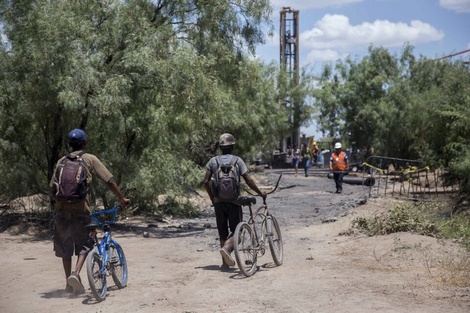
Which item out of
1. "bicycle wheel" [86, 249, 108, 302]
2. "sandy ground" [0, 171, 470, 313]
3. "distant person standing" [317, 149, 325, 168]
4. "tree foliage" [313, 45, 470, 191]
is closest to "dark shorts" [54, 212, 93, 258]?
"bicycle wheel" [86, 249, 108, 302]

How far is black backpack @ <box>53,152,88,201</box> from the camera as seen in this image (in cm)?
847

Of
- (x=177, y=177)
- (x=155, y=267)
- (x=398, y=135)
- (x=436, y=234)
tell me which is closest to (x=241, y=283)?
(x=155, y=267)

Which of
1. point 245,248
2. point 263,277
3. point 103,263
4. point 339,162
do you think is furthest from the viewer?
point 339,162

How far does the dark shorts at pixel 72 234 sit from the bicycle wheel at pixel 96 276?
0.22 meters

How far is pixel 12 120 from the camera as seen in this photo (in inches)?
621

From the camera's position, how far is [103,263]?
339 inches

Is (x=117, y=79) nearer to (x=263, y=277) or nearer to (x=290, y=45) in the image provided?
(x=263, y=277)

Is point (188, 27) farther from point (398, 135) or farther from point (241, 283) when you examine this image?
point (398, 135)

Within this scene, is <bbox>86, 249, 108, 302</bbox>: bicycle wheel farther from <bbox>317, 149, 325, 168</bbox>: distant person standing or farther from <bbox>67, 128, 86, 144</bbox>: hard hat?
<bbox>317, 149, 325, 168</bbox>: distant person standing

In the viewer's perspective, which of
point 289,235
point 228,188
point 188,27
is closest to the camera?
point 228,188

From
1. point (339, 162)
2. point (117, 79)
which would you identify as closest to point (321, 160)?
point (339, 162)

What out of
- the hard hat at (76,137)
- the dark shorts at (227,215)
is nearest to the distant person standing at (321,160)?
→ the dark shorts at (227,215)

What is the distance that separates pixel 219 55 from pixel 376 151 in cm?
3566

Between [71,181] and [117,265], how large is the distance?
1311mm
